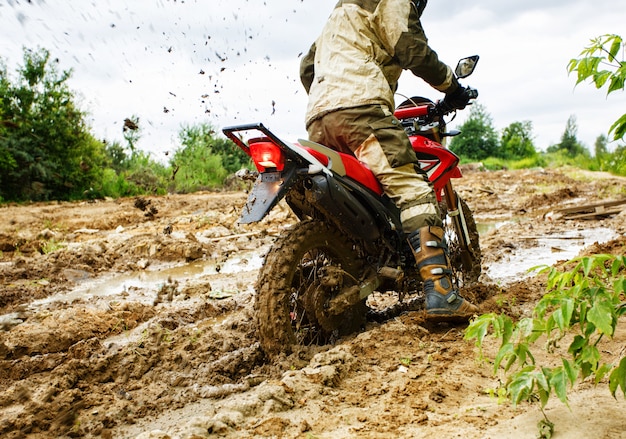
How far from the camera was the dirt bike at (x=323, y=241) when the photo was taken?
2.70 metres

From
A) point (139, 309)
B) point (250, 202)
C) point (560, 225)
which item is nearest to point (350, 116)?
point (250, 202)

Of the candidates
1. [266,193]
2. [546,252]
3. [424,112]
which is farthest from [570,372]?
[546,252]

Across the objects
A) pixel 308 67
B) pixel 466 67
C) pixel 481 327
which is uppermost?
pixel 308 67

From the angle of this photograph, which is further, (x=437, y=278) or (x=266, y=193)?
(x=437, y=278)

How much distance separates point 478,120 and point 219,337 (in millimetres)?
47730

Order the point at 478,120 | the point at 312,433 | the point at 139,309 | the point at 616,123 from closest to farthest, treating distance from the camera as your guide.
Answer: the point at 616,123
the point at 312,433
the point at 139,309
the point at 478,120

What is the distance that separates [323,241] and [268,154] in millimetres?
661

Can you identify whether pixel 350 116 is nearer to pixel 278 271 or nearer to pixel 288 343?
pixel 278 271

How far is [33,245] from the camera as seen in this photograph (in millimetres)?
8094

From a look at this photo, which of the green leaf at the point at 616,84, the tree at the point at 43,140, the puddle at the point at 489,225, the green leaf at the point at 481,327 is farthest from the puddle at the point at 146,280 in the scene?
the tree at the point at 43,140

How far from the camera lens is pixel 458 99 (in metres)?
3.88

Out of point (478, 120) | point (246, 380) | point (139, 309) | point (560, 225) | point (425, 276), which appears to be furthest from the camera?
point (478, 120)

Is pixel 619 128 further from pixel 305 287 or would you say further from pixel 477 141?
pixel 477 141

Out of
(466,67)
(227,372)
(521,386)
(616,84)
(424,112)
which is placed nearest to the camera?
(521,386)
